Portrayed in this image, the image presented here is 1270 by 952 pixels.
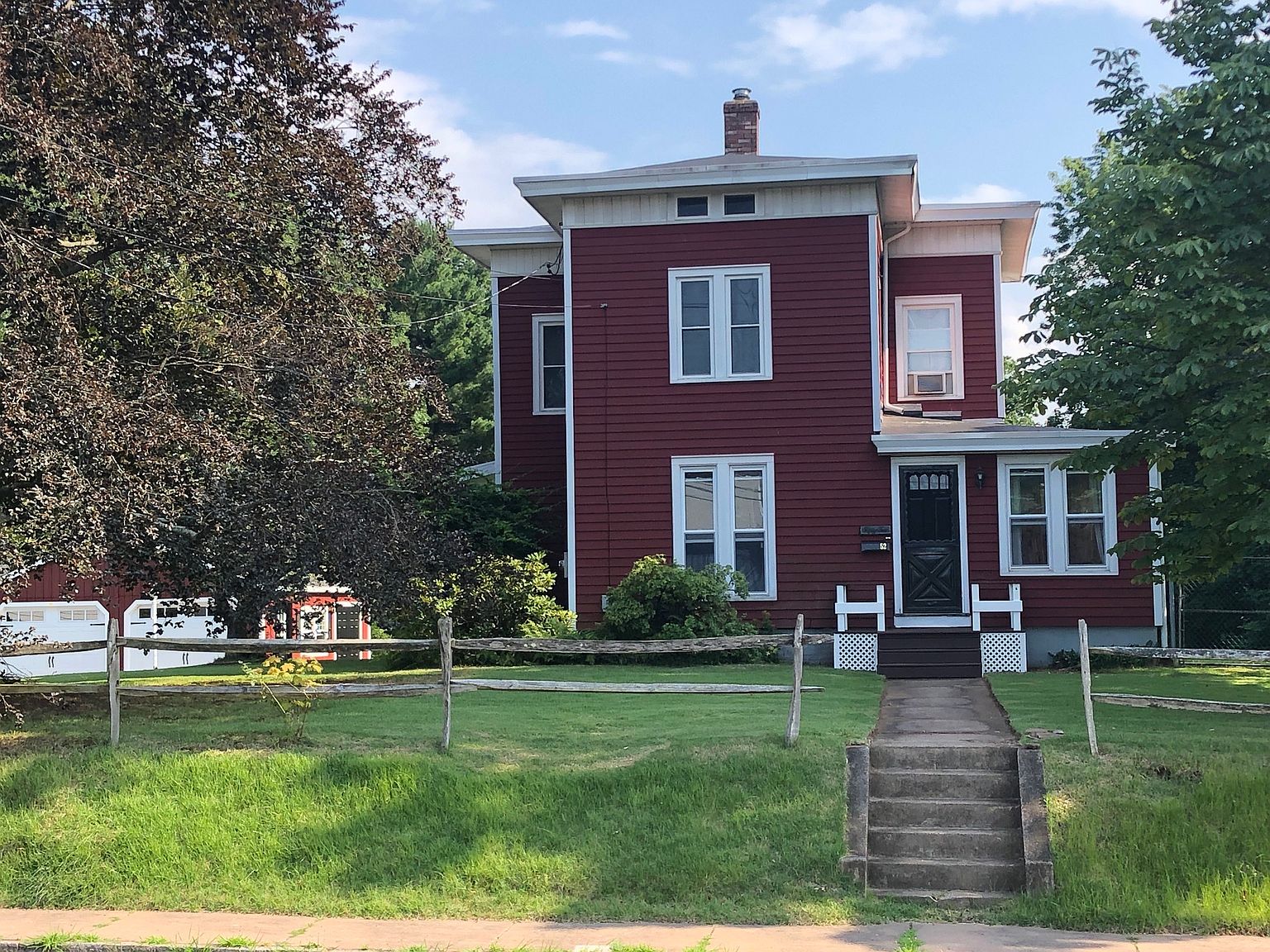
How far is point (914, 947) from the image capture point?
309 inches

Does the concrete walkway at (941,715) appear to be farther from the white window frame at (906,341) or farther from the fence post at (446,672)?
the white window frame at (906,341)

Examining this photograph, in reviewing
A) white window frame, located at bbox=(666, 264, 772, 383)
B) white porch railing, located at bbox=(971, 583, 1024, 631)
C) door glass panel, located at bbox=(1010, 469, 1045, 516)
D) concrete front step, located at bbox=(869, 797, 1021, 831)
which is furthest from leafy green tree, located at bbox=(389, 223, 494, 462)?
concrete front step, located at bbox=(869, 797, 1021, 831)

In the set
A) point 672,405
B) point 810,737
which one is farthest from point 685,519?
point 810,737

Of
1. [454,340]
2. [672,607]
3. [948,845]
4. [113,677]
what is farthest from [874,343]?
[454,340]

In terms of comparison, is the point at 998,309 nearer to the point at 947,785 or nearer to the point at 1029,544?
the point at 1029,544

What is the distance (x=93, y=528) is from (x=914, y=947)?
7.38 metres

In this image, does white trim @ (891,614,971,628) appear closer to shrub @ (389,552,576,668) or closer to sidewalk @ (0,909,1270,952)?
shrub @ (389,552,576,668)

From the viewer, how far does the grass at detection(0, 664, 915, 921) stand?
9.37 m

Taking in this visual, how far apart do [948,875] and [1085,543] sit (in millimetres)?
11629

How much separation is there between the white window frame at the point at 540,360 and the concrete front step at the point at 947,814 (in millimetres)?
13833

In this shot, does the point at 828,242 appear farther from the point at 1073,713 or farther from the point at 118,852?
the point at 118,852

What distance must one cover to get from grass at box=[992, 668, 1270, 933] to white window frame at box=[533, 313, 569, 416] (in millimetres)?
12863

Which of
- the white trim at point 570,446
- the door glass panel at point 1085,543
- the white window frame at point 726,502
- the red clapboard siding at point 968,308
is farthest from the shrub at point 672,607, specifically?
the red clapboard siding at point 968,308

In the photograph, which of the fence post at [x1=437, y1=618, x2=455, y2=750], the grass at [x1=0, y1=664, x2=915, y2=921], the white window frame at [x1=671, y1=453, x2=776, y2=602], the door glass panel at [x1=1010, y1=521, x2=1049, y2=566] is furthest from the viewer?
the white window frame at [x1=671, y1=453, x2=776, y2=602]
